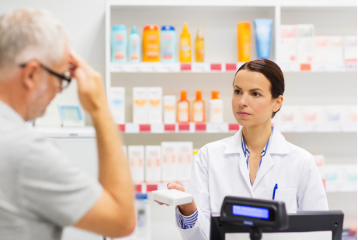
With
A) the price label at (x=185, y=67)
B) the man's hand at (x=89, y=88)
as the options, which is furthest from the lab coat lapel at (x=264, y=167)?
the price label at (x=185, y=67)

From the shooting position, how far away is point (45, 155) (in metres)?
0.66

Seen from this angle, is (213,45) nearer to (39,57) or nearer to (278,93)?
(278,93)

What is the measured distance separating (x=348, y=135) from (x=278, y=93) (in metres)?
1.68

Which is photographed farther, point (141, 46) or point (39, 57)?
point (141, 46)

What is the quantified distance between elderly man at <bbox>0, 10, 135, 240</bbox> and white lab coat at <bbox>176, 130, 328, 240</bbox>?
2.59ft

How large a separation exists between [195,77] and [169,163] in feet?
2.62

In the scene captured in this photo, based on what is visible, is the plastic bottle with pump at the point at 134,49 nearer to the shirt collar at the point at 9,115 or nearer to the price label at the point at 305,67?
the price label at the point at 305,67

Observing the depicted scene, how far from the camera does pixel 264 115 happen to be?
1.55 meters

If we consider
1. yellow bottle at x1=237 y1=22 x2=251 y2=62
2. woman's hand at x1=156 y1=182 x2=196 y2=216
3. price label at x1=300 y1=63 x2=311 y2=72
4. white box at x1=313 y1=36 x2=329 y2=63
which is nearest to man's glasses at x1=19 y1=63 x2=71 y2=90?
woman's hand at x1=156 y1=182 x2=196 y2=216

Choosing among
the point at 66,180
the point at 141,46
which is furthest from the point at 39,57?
the point at 141,46

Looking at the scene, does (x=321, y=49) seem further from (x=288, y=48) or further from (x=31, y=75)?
(x=31, y=75)

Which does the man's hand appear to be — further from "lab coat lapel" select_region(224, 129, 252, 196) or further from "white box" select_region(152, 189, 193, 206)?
"lab coat lapel" select_region(224, 129, 252, 196)

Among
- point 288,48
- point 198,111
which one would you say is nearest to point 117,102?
point 198,111

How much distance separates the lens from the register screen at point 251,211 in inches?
26.9
